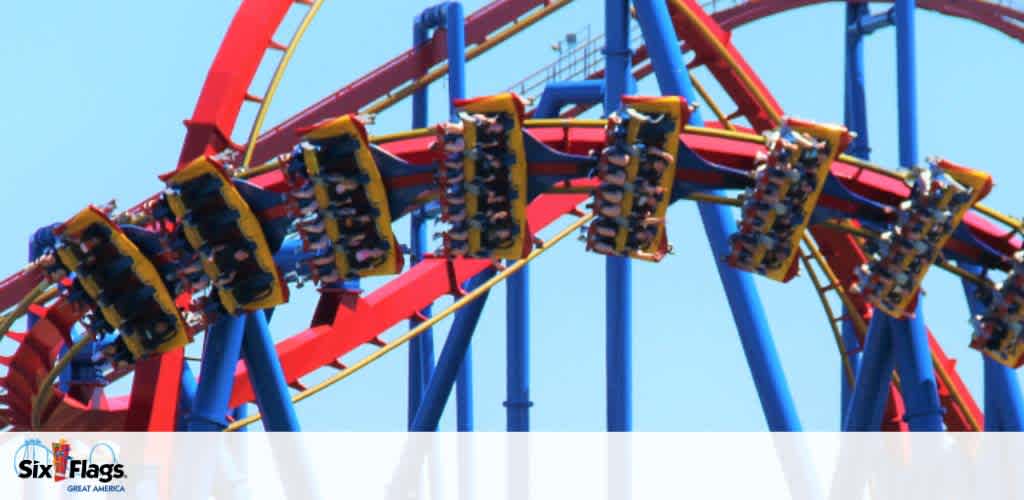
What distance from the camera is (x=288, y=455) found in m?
17.6

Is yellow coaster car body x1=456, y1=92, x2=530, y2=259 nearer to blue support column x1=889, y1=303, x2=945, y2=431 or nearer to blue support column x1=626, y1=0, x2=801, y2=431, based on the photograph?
blue support column x1=626, y1=0, x2=801, y2=431

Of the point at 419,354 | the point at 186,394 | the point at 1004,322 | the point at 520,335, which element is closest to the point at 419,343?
→ the point at 419,354

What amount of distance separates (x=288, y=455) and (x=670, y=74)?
4.25 meters

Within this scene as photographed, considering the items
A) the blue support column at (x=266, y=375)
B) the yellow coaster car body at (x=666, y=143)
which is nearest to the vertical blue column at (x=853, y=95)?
the yellow coaster car body at (x=666, y=143)

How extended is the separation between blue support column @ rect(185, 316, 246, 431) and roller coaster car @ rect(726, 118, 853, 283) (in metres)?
3.85

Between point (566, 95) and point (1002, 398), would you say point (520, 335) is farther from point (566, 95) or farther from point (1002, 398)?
point (1002, 398)

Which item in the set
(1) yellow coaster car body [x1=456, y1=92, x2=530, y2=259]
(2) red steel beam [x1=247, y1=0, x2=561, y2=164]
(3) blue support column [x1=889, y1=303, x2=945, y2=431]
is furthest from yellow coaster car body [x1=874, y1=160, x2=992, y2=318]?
(2) red steel beam [x1=247, y1=0, x2=561, y2=164]

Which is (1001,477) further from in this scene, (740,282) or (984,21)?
(984,21)

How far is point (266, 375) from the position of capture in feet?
57.4

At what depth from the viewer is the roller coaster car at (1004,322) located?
16.5 meters

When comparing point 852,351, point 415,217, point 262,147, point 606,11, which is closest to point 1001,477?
point 852,351

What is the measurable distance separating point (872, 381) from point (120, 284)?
18.9 feet

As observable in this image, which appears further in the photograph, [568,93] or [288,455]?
[568,93]

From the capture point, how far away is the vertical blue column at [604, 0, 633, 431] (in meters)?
19.2
